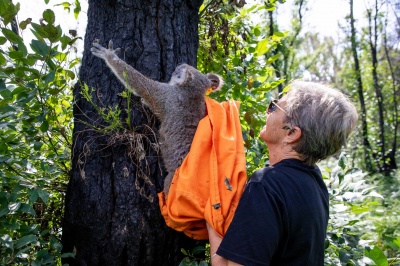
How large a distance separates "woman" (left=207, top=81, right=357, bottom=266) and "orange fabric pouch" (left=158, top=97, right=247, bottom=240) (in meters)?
0.11

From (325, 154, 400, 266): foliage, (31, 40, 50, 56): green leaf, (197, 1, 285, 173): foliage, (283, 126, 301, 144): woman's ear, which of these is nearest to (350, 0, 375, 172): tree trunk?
(197, 1, 285, 173): foliage

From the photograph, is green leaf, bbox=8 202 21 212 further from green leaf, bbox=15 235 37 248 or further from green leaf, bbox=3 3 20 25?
green leaf, bbox=3 3 20 25

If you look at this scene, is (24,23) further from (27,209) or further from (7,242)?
(7,242)

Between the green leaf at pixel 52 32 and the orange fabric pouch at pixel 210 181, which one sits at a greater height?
the green leaf at pixel 52 32

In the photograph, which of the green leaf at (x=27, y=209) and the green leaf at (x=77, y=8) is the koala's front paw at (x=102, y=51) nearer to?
the green leaf at (x=77, y=8)

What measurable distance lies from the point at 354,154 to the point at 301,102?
12.5 m

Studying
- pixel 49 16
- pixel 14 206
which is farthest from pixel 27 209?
pixel 49 16

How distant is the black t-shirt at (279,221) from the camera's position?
150 cm

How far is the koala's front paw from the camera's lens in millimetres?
2262

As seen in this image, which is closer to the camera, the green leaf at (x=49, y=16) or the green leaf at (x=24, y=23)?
the green leaf at (x=49, y=16)

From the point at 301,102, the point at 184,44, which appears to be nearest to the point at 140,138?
the point at 184,44

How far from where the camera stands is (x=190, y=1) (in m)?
2.46

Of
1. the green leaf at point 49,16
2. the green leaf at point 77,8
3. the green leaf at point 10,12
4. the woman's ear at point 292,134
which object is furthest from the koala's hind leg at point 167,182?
the green leaf at point 77,8

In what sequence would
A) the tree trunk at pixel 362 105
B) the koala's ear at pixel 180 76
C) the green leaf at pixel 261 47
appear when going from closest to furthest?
1. the koala's ear at pixel 180 76
2. the green leaf at pixel 261 47
3. the tree trunk at pixel 362 105
